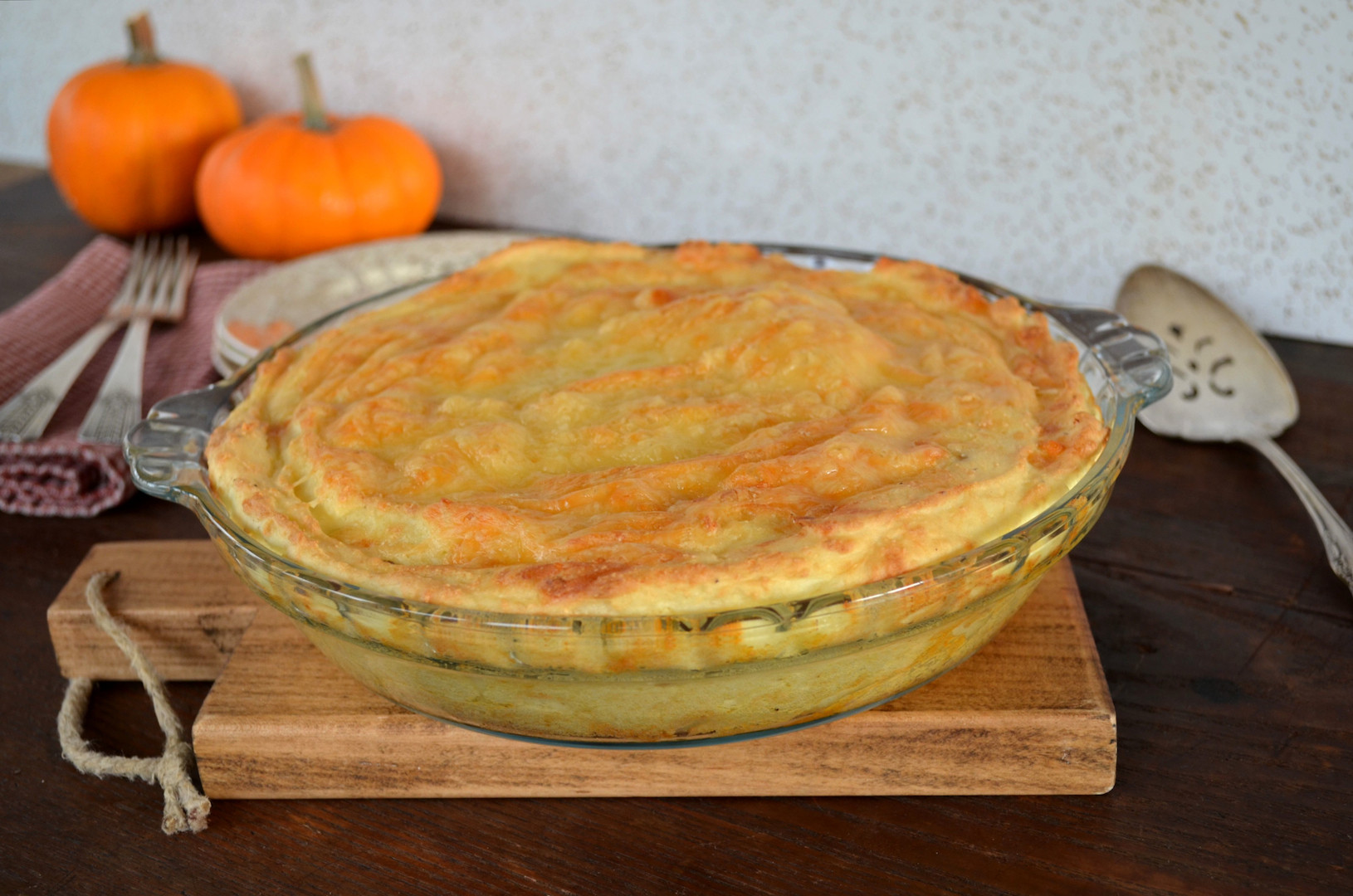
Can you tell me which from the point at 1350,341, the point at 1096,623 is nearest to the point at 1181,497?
the point at 1096,623

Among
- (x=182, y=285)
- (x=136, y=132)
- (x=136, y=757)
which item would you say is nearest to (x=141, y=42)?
(x=136, y=132)

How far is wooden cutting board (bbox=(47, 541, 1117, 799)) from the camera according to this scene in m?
0.76

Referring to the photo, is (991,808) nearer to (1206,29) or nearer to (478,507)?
(478,507)

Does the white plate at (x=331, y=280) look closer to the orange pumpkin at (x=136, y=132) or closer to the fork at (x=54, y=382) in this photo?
the fork at (x=54, y=382)

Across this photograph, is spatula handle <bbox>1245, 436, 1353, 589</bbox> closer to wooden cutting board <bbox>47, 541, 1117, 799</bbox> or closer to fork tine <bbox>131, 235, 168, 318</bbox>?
wooden cutting board <bbox>47, 541, 1117, 799</bbox>

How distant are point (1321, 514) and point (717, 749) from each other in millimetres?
635

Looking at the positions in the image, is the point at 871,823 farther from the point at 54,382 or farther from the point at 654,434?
the point at 54,382

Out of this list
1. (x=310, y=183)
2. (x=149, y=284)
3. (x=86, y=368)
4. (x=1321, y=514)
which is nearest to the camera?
(x=1321, y=514)

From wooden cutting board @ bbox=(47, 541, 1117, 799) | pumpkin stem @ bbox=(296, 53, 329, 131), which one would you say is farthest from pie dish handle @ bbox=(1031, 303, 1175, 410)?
pumpkin stem @ bbox=(296, 53, 329, 131)

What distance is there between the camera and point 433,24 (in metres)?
1.90

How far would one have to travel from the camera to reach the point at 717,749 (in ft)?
2.53

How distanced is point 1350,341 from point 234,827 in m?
1.41

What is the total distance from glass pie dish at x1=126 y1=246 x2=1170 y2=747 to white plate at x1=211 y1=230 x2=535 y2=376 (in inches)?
23.5

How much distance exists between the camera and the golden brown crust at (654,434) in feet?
2.24
